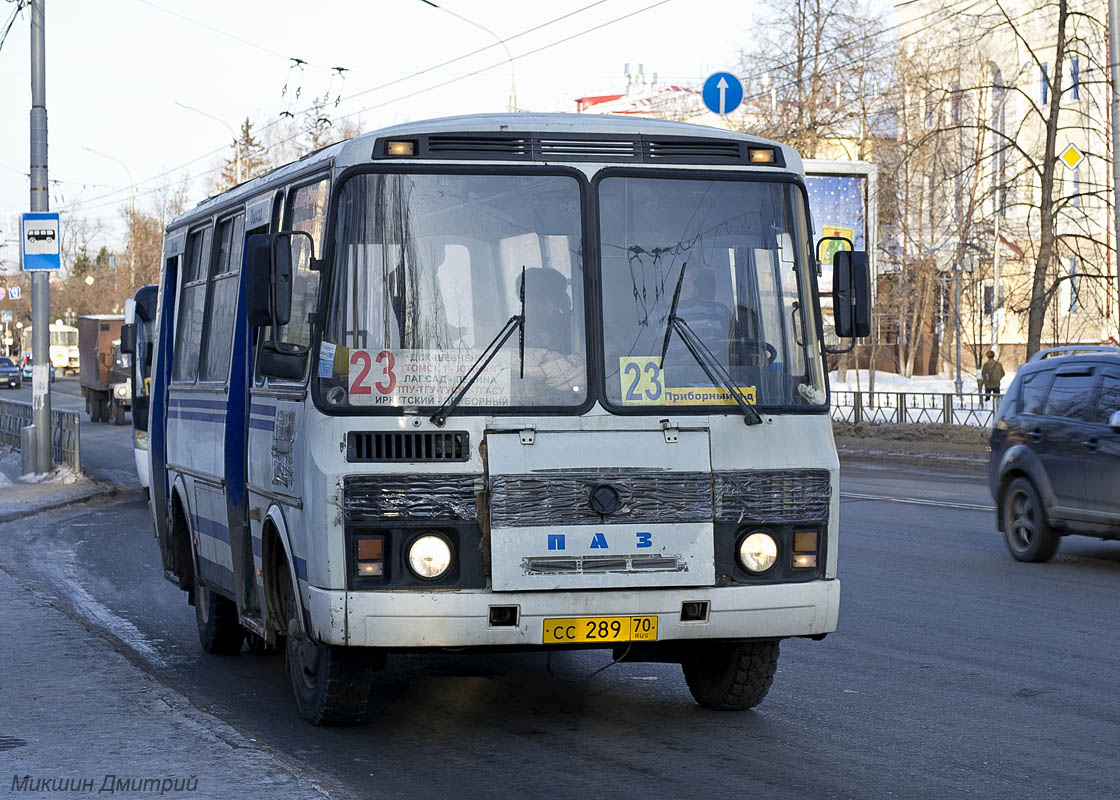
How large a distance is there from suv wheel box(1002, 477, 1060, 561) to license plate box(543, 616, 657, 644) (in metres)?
7.50

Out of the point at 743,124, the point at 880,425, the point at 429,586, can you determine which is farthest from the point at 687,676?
the point at 743,124

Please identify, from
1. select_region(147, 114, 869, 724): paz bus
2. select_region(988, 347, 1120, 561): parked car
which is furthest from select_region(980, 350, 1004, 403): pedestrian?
select_region(147, 114, 869, 724): paz bus

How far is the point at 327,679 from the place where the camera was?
7074mm

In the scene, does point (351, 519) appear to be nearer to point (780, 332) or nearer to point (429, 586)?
point (429, 586)

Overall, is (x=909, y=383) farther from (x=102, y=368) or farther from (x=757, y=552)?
(x=757, y=552)

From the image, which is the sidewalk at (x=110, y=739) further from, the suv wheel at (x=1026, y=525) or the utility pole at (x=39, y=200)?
the utility pole at (x=39, y=200)

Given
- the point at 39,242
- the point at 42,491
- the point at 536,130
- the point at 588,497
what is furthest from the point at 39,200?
the point at 588,497

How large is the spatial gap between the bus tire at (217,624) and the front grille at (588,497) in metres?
3.19

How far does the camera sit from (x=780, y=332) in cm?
709

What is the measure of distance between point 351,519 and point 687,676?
220 centimetres

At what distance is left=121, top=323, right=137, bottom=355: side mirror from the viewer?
18.6m

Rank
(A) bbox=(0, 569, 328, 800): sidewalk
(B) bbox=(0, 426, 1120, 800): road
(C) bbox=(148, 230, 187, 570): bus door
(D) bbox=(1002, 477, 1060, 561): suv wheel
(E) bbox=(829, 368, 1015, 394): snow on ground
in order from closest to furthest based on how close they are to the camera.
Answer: (A) bbox=(0, 569, 328, 800): sidewalk, (B) bbox=(0, 426, 1120, 800): road, (C) bbox=(148, 230, 187, 570): bus door, (D) bbox=(1002, 477, 1060, 561): suv wheel, (E) bbox=(829, 368, 1015, 394): snow on ground

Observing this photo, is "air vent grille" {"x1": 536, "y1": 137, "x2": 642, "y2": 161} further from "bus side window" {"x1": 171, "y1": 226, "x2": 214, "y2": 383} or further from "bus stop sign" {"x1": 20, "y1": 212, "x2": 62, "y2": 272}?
"bus stop sign" {"x1": 20, "y1": 212, "x2": 62, "y2": 272}

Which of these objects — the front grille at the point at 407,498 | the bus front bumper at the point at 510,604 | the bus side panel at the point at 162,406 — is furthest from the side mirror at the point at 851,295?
the bus side panel at the point at 162,406
